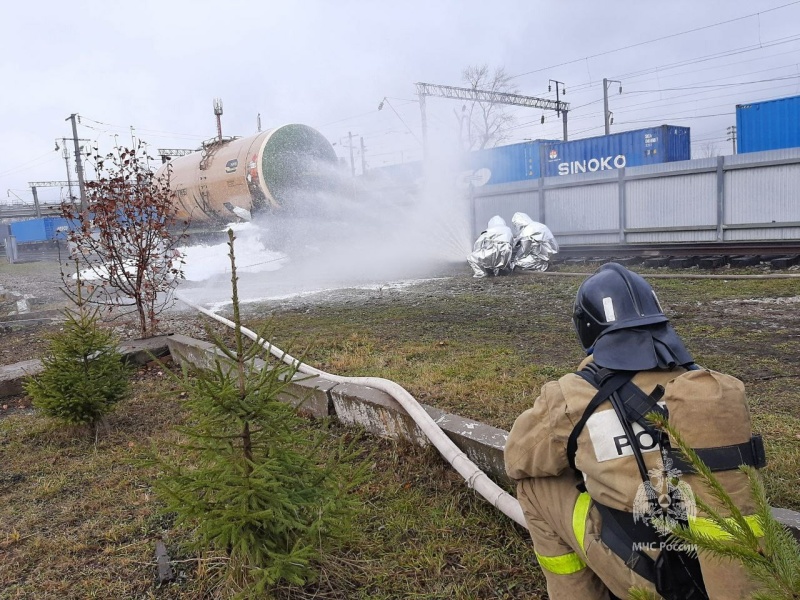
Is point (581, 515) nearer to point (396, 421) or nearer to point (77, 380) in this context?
point (396, 421)

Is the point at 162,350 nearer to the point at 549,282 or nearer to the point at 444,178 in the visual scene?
the point at 549,282

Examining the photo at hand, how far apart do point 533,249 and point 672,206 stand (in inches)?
166

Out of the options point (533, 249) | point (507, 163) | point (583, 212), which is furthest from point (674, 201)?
point (507, 163)

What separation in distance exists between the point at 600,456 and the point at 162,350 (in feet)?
21.3

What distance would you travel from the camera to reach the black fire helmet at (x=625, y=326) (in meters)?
1.85

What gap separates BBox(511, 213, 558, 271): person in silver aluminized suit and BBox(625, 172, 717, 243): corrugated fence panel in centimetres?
339

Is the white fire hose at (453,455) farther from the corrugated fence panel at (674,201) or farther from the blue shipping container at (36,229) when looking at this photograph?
the blue shipping container at (36,229)

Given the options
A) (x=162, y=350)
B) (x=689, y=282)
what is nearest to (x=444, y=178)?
(x=689, y=282)

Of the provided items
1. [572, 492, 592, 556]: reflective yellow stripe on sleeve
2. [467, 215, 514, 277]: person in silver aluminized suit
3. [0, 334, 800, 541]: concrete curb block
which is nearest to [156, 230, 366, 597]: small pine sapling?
[0, 334, 800, 541]: concrete curb block

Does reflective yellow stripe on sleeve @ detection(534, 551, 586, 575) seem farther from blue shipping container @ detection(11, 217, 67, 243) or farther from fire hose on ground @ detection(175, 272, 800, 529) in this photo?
blue shipping container @ detection(11, 217, 67, 243)

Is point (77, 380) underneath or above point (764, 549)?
underneath

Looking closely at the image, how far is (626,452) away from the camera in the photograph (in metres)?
1.78

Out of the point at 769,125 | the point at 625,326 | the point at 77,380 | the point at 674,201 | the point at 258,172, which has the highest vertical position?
the point at 769,125

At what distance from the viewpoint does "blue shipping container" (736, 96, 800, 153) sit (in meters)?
18.5
